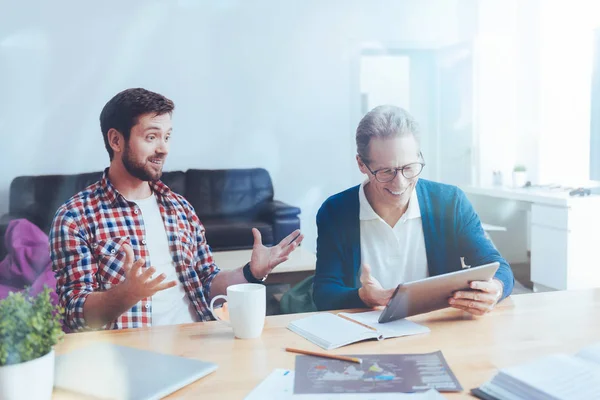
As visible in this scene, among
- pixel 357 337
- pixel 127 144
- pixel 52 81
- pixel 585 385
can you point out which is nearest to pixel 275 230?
pixel 52 81

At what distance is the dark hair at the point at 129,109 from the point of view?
152 centimetres

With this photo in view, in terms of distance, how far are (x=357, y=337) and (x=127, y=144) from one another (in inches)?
32.8

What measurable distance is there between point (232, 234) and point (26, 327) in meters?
2.78

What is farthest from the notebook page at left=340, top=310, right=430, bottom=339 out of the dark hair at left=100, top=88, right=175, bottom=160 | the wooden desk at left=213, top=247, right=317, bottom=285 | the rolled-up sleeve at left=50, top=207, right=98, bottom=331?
the wooden desk at left=213, top=247, right=317, bottom=285

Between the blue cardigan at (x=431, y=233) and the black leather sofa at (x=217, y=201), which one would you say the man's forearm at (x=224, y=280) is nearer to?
the blue cardigan at (x=431, y=233)

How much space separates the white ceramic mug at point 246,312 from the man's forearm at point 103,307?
27 cm

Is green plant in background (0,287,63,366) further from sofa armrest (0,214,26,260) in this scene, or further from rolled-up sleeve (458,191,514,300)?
sofa armrest (0,214,26,260)

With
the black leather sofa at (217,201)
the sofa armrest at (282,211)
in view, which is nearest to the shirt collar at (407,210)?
the black leather sofa at (217,201)

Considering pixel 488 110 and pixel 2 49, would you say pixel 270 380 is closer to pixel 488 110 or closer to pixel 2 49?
pixel 2 49

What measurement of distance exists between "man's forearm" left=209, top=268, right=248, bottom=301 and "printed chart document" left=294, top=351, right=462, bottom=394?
511mm

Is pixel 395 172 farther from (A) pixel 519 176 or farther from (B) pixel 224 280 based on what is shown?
(A) pixel 519 176

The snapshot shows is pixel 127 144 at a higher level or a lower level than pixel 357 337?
higher

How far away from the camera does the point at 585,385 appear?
71 cm

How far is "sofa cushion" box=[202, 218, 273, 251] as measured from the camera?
3418 millimetres
